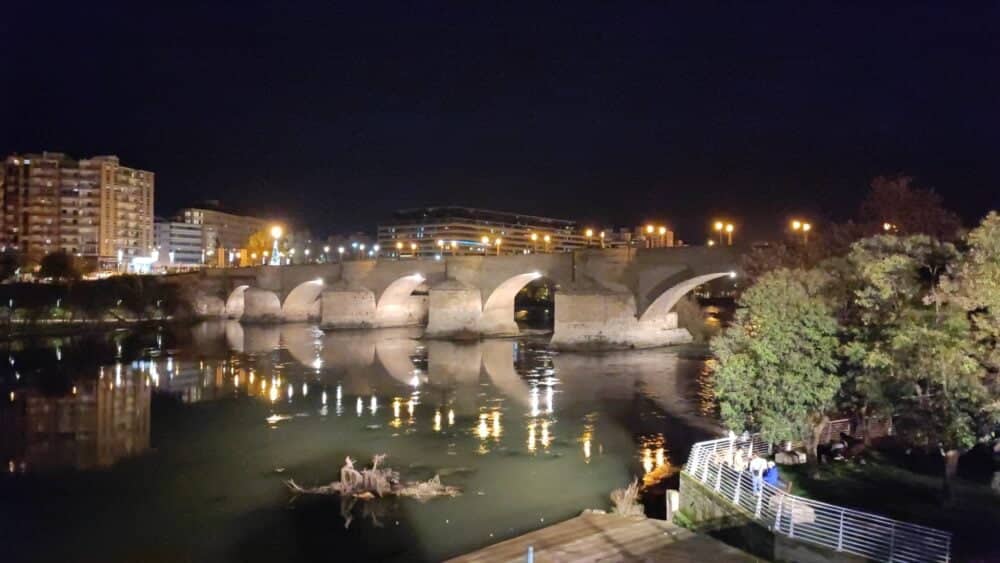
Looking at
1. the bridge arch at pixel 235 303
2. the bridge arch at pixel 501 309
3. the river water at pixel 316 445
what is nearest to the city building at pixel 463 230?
the bridge arch at pixel 235 303

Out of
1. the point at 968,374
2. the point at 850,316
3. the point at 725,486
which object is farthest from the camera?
the point at 850,316

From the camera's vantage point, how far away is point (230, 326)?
63.4 meters

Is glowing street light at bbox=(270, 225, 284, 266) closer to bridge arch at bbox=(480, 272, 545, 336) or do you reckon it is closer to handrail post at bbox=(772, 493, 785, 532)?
bridge arch at bbox=(480, 272, 545, 336)

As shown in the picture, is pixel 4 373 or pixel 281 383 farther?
pixel 4 373

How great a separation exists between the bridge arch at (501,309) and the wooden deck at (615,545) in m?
34.8

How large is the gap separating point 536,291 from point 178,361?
5951 centimetres

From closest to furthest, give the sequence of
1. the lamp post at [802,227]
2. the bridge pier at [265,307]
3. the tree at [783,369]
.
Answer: the tree at [783,369] → the lamp post at [802,227] → the bridge pier at [265,307]

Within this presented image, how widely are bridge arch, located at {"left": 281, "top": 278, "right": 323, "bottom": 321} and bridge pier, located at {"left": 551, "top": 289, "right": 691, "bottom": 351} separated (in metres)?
29.4

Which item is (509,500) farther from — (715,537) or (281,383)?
(281,383)

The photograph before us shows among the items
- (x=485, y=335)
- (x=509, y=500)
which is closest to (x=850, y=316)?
(x=509, y=500)

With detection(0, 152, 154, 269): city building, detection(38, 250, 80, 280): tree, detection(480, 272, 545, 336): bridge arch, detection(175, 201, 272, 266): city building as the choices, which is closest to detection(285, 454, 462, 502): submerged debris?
detection(480, 272, 545, 336): bridge arch

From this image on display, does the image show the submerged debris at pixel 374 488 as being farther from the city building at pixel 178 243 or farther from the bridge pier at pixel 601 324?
the city building at pixel 178 243

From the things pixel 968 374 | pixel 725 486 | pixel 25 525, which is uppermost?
pixel 968 374

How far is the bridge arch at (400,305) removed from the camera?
5655 centimetres
